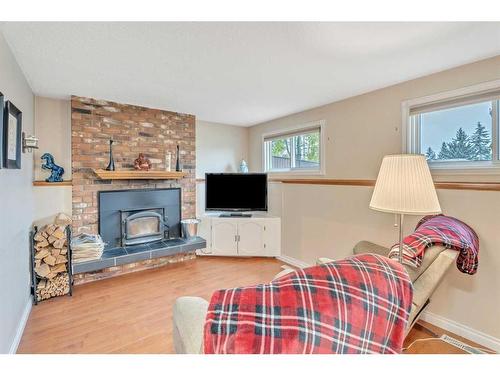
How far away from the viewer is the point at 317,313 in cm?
73

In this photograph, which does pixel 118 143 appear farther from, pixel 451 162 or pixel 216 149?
pixel 451 162

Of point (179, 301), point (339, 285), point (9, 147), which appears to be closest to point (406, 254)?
point (339, 285)

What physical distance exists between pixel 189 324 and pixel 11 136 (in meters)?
1.75

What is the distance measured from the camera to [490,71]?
1915mm

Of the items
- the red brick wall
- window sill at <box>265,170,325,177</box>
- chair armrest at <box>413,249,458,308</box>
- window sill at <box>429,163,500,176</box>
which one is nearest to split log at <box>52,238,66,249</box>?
the red brick wall

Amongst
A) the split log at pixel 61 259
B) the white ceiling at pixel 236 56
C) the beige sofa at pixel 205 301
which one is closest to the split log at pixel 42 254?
the split log at pixel 61 259

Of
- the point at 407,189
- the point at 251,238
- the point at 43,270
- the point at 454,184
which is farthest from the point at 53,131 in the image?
the point at 454,184

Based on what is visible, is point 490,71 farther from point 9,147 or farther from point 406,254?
point 9,147

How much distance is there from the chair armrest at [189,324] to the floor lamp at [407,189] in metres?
1.04

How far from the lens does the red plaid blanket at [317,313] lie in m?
0.70

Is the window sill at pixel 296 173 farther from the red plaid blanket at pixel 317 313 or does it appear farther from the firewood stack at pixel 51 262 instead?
the firewood stack at pixel 51 262

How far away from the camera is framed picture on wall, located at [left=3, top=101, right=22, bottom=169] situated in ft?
5.24

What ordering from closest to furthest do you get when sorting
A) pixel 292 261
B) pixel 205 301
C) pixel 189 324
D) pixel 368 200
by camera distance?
1. pixel 189 324
2. pixel 205 301
3. pixel 368 200
4. pixel 292 261
